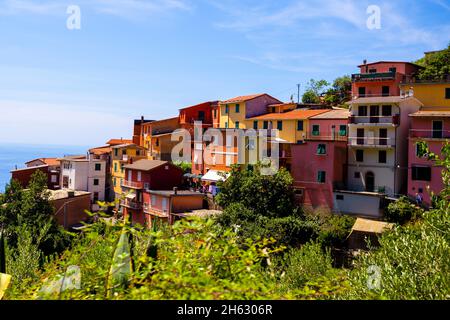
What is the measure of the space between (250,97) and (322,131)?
12071 mm

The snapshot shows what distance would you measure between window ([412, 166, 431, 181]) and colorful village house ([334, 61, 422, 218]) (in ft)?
6.21

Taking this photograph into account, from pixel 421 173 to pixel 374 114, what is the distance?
6.09 metres

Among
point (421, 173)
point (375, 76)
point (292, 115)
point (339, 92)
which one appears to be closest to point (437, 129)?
point (421, 173)

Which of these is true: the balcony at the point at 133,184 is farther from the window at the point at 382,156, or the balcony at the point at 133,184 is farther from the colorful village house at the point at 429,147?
the colorful village house at the point at 429,147

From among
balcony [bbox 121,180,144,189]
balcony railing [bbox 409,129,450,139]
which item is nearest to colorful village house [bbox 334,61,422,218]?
balcony railing [bbox 409,129,450,139]

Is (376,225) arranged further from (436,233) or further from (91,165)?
(91,165)

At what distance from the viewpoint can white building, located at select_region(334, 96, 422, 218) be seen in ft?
107

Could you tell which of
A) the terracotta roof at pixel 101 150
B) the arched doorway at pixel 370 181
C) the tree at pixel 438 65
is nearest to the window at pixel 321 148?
the arched doorway at pixel 370 181

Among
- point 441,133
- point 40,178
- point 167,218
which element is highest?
point 441,133

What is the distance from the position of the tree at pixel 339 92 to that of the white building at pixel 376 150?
1930cm

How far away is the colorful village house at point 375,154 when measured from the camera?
32.2 metres

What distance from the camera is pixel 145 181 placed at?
43219mm

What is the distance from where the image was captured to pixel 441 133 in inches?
1225
